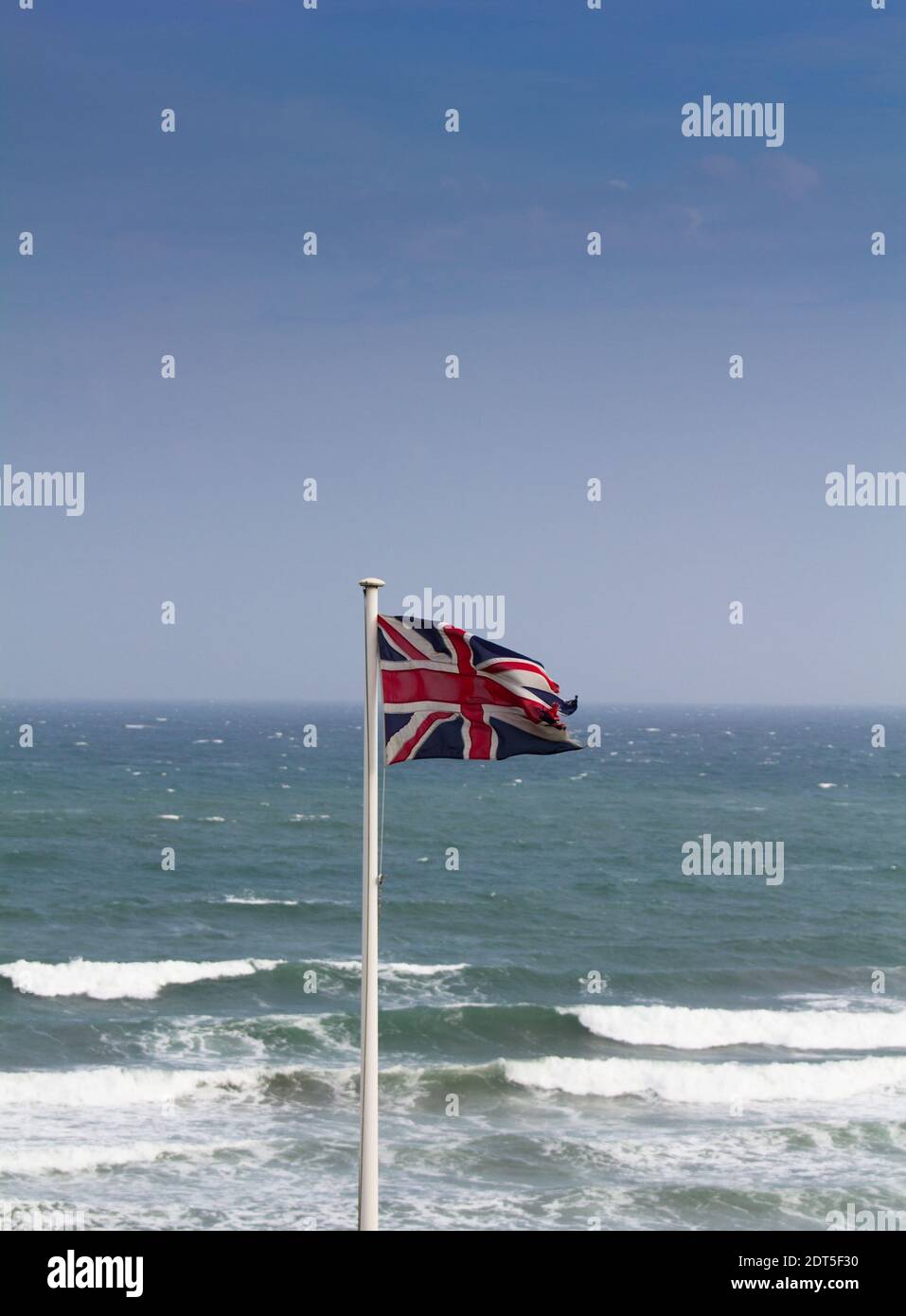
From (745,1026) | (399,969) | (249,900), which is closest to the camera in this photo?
(745,1026)

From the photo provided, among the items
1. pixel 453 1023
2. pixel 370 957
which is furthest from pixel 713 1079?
pixel 370 957

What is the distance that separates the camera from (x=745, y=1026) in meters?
28.3

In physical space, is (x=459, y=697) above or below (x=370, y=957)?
above

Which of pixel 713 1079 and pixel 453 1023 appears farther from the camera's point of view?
pixel 453 1023

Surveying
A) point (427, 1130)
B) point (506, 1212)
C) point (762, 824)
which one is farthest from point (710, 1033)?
point (762, 824)

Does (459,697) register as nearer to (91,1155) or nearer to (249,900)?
(91,1155)

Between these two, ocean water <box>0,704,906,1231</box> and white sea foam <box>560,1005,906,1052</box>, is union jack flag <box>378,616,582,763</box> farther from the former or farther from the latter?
white sea foam <box>560,1005,906,1052</box>

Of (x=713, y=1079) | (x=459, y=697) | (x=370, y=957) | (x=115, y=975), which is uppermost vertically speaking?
(x=459, y=697)

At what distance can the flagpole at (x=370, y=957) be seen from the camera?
929 cm

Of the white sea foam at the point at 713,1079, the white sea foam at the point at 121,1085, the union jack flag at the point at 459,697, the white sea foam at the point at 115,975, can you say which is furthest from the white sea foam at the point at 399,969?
the union jack flag at the point at 459,697

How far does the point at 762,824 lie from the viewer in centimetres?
6316

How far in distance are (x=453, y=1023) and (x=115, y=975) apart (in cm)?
847

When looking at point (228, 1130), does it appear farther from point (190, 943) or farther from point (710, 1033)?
point (190, 943)

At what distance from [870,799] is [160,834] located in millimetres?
39330
